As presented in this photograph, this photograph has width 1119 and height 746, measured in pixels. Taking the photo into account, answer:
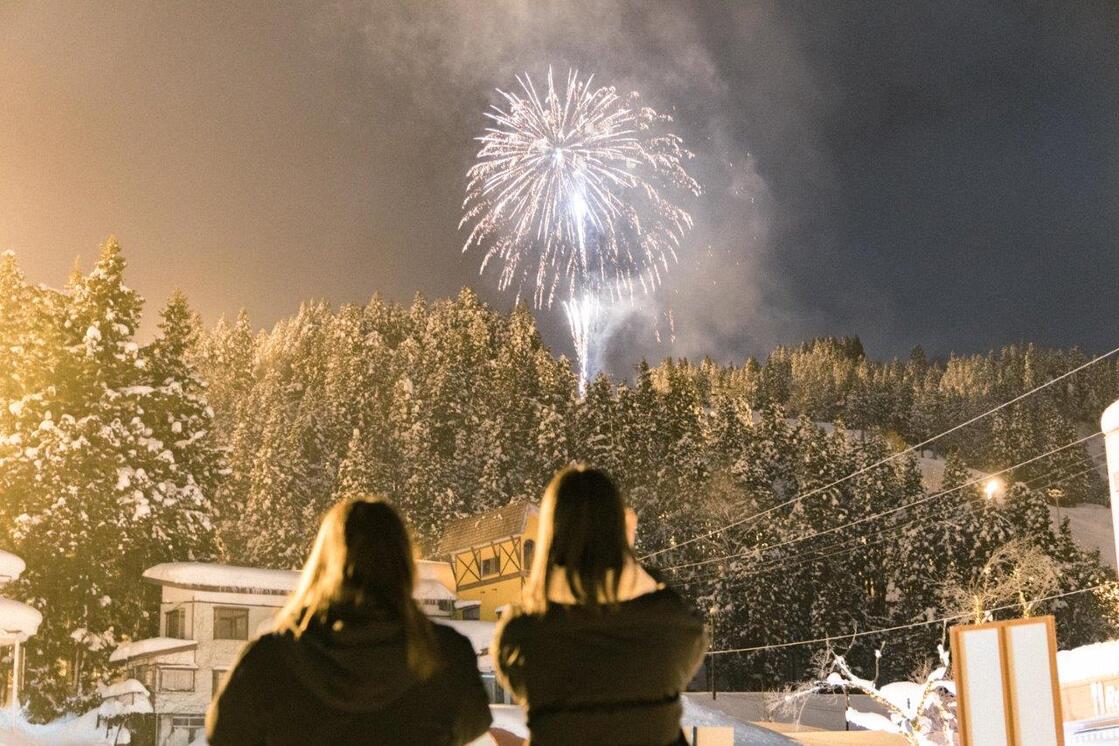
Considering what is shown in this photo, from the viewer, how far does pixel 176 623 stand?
1217 inches

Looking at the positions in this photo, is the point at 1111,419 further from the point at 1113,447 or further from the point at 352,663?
the point at 352,663

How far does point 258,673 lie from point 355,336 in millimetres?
74835

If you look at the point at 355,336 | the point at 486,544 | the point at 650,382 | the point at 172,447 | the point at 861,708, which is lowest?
the point at 861,708

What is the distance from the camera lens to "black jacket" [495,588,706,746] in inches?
115

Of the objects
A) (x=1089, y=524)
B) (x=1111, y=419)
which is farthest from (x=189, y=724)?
(x=1089, y=524)

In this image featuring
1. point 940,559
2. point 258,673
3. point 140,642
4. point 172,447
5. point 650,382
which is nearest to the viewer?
point 258,673

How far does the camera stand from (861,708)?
165 feet

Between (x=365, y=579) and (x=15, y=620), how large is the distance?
82.4 feet

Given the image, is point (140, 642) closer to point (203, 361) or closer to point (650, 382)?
point (650, 382)

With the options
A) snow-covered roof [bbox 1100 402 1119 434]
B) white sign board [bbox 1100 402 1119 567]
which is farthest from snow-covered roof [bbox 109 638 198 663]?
snow-covered roof [bbox 1100 402 1119 434]

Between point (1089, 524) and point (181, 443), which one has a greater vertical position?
point (1089, 524)

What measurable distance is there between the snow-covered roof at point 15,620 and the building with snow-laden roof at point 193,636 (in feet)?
15.4

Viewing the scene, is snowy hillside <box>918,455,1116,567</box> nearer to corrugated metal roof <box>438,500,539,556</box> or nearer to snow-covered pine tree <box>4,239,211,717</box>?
corrugated metal roof <box>438,500,539,556</box>

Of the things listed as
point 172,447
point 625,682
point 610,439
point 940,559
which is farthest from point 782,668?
point 625,682
